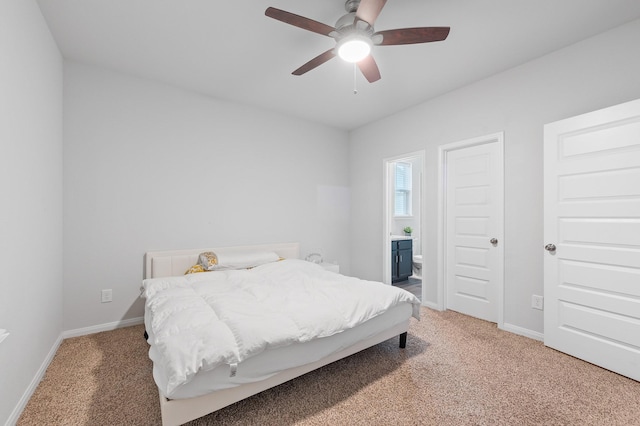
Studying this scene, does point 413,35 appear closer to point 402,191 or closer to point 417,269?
point 402,191

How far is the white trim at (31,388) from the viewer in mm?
1570

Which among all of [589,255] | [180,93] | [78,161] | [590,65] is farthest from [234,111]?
[589,255]

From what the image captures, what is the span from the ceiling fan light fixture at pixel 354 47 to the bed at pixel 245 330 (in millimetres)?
1760

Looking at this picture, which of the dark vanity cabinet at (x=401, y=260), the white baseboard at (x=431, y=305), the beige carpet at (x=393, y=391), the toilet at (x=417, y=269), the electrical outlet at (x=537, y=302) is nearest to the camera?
the beige carpet at (x=393, y=391)

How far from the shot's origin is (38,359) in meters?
1.97

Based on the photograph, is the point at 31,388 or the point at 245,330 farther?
the point at 31,388

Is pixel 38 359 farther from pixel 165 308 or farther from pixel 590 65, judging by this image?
pixel 590 65

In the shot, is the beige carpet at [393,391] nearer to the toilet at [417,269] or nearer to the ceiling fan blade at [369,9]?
the ceiling fan blade at [369,9]

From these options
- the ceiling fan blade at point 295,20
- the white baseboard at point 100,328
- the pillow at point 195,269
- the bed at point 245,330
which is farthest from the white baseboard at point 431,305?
the white baseboard at point 100,328

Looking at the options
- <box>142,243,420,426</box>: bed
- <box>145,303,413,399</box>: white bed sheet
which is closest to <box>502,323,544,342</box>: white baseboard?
<box>142,243,420,426</box>: bed

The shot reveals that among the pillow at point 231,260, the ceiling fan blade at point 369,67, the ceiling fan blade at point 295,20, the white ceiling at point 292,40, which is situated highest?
the white ceiling at point 292,40

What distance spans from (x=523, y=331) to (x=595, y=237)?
1.12 meters

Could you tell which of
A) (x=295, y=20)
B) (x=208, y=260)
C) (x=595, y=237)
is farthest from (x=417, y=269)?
(x=295, y=20)

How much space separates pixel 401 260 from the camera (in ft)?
15.9
